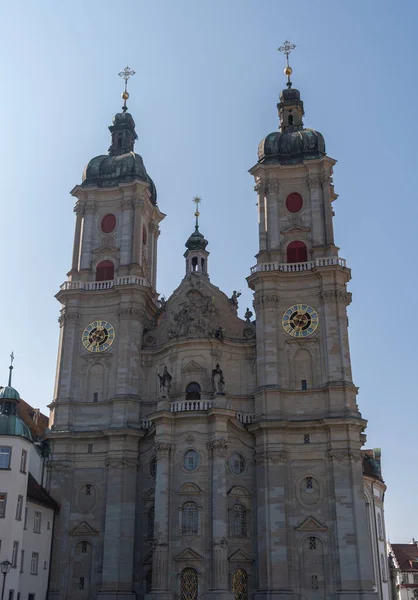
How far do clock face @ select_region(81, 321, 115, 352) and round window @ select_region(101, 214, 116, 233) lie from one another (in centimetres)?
709

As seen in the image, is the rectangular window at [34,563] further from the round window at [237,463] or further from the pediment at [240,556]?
the round window at [237,463]

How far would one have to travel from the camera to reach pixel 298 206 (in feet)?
161

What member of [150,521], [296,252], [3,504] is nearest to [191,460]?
[150,521]

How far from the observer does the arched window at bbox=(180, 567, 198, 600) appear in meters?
39.3

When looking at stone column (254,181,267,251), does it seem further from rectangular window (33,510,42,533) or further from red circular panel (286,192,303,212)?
rectangular window (33,510,42,533)

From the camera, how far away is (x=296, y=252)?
158 ft

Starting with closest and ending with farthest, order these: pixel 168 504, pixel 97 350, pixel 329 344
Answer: pixel 168 504, pixel 329 344, pixel 97 350

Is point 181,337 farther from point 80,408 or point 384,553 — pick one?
point 384,553

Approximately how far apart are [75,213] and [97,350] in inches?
429

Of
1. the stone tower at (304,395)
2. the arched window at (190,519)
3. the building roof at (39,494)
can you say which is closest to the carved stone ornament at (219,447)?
the stone tower at (304,395)

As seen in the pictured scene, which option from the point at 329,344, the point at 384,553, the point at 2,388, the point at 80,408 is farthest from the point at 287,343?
the point at 384,553

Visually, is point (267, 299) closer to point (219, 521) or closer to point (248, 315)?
point (248, 315)

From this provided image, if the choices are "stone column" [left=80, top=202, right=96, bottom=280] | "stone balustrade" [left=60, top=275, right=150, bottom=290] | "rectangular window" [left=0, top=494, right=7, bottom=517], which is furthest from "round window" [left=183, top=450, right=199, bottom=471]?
"stone column" [left=80, top=202, right=96, bottom=280]

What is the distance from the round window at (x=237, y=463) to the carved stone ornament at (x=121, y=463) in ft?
19.4
